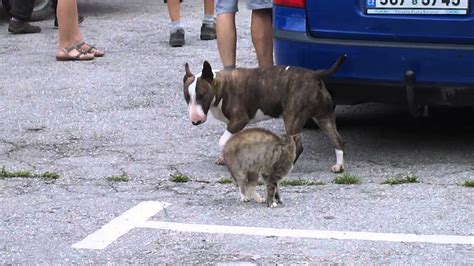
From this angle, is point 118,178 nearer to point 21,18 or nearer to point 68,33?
point 68,33

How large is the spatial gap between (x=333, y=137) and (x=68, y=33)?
3884mm

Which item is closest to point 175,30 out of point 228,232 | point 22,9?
point 22,9

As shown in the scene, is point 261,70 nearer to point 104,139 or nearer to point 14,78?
point 104,139

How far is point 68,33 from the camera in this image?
9305mm

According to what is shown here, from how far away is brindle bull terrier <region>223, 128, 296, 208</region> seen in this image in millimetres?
5246

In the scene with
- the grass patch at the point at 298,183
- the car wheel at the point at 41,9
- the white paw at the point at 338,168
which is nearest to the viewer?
the grass patch at the point at 298,183

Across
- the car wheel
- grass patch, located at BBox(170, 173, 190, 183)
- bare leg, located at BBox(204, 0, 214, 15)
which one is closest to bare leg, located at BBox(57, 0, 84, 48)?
bare leg, located at BBox(204, 0, 214, 15)

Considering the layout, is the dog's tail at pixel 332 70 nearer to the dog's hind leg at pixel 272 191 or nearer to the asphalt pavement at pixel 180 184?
the asphalt pavement at pixel 180 184

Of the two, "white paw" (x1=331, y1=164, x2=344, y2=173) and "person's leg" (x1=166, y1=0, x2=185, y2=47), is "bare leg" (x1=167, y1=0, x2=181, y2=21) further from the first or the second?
"white paw" (x1=331, y1=164, x2=344, y2=173)

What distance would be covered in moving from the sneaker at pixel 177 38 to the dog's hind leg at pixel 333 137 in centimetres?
416

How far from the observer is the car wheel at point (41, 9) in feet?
38.7

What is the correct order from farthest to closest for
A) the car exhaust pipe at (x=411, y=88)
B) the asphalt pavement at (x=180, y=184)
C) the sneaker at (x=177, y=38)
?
the sneaker at (x=177, y=38) → the car exhaust pipe at (x=411, y=88) → the asphalt pavement at (x=180, y=184)

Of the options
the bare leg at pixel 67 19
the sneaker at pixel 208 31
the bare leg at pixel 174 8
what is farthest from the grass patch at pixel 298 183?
the sneaker at pixel 208 31

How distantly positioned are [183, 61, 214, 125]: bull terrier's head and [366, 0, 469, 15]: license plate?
36.3 inches
